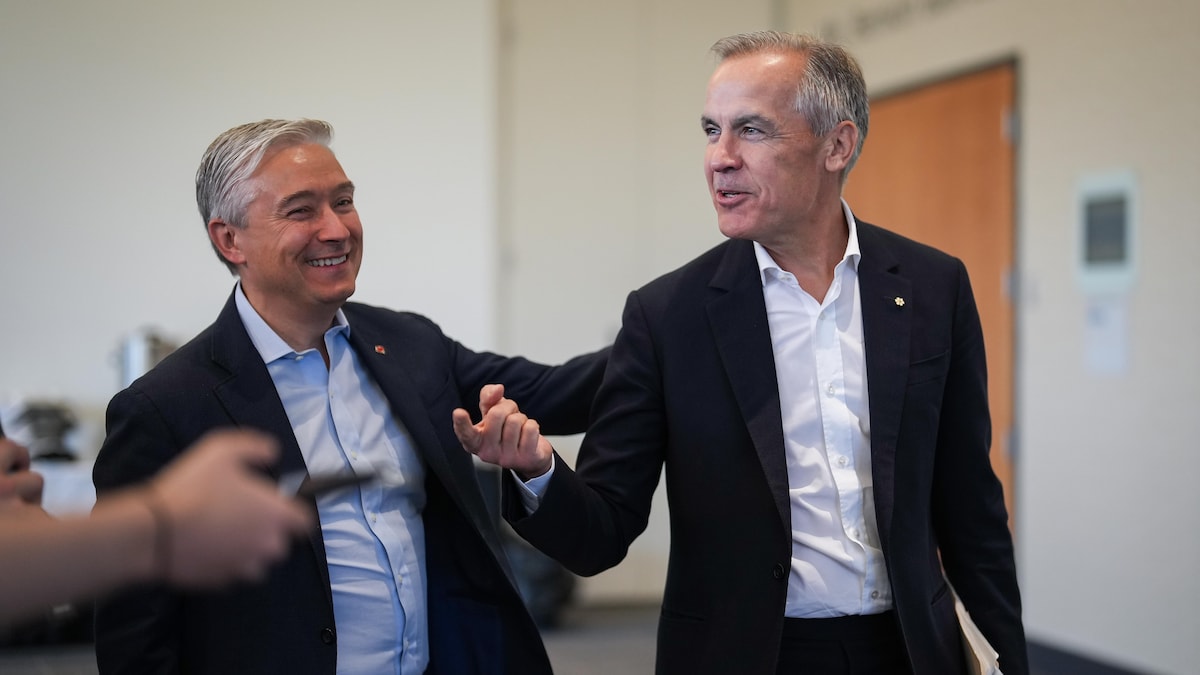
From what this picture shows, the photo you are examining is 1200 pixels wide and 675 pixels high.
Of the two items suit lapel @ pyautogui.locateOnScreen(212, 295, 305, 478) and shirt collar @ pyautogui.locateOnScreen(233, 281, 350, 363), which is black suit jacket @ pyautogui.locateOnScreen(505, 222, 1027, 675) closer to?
suit lapel @ pyautogui.locateOnScreen(212, 295, 305, 478)

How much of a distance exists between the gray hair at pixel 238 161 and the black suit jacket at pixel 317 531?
0.18 metres

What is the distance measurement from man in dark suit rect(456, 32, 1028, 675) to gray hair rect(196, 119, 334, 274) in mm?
595

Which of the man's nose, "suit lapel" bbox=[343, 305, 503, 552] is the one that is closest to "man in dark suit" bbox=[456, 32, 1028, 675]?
the man's nose

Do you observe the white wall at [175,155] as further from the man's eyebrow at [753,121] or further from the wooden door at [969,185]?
the man's eyebrow at [753,121]

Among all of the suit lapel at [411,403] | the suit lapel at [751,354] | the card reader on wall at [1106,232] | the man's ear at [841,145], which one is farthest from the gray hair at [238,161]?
the card reader on wall at [1106,232]

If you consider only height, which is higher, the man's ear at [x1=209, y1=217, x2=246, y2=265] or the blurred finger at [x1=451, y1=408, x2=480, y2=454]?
the man's ear at [x1=209, y1=217, x2=246, y2=265]

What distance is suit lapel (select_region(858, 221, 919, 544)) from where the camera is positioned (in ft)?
5.95

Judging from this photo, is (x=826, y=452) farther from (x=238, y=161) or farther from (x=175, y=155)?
(x=175, y=155)

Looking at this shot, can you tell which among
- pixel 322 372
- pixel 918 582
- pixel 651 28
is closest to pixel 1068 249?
pixel 651 28

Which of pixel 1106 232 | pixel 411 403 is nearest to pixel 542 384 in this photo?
pixel 411 403

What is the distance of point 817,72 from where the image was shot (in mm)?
1954

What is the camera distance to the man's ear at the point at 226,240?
1921 mm

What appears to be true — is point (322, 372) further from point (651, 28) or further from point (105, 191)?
point (651, 28)

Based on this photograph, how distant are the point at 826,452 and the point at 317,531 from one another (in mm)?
840
